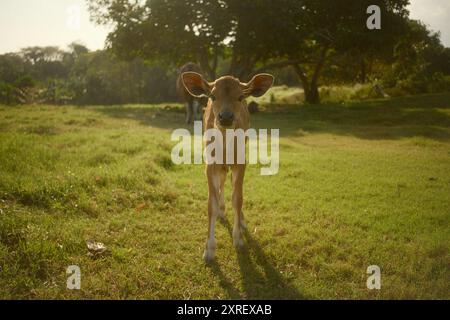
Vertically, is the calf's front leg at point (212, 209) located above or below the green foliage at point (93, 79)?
below

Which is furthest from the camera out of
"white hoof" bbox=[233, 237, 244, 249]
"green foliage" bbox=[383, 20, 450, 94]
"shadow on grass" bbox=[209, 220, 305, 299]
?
"green foliage" bbox=[383, 20, 450, 94]

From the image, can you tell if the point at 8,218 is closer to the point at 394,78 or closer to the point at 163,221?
the point at 163,221

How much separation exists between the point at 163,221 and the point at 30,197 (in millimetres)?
2372

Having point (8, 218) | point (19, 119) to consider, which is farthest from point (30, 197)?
point (19, 119)

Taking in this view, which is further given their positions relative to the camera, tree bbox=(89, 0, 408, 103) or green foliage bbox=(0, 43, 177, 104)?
green foliage bbox=(0, 43, 177, 104)

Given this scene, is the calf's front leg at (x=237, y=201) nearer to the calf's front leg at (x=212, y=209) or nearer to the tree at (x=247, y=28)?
the calf's front leg at (x=212, y=209)

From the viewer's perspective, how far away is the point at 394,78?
36.5 metres

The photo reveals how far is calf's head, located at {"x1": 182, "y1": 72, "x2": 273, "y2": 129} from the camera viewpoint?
560 cm

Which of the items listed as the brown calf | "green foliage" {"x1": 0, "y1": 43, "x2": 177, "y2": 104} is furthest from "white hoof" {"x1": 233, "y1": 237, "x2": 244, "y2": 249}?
"green foliage" {"x1": 0, "y1": 43, "x2": 177, "y2": 104}

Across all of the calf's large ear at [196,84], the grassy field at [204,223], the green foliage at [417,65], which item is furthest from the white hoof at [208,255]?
the green foliage at [417,65]

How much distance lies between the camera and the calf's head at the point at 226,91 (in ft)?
18.4

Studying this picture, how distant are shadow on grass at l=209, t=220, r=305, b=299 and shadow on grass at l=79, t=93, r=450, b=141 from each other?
35.6 ft

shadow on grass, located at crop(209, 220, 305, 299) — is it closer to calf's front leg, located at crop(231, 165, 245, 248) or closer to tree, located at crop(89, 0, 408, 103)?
calf's front leg, located at crop(231, 165, 245, 248)

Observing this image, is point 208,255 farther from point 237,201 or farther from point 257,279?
point 237,201
